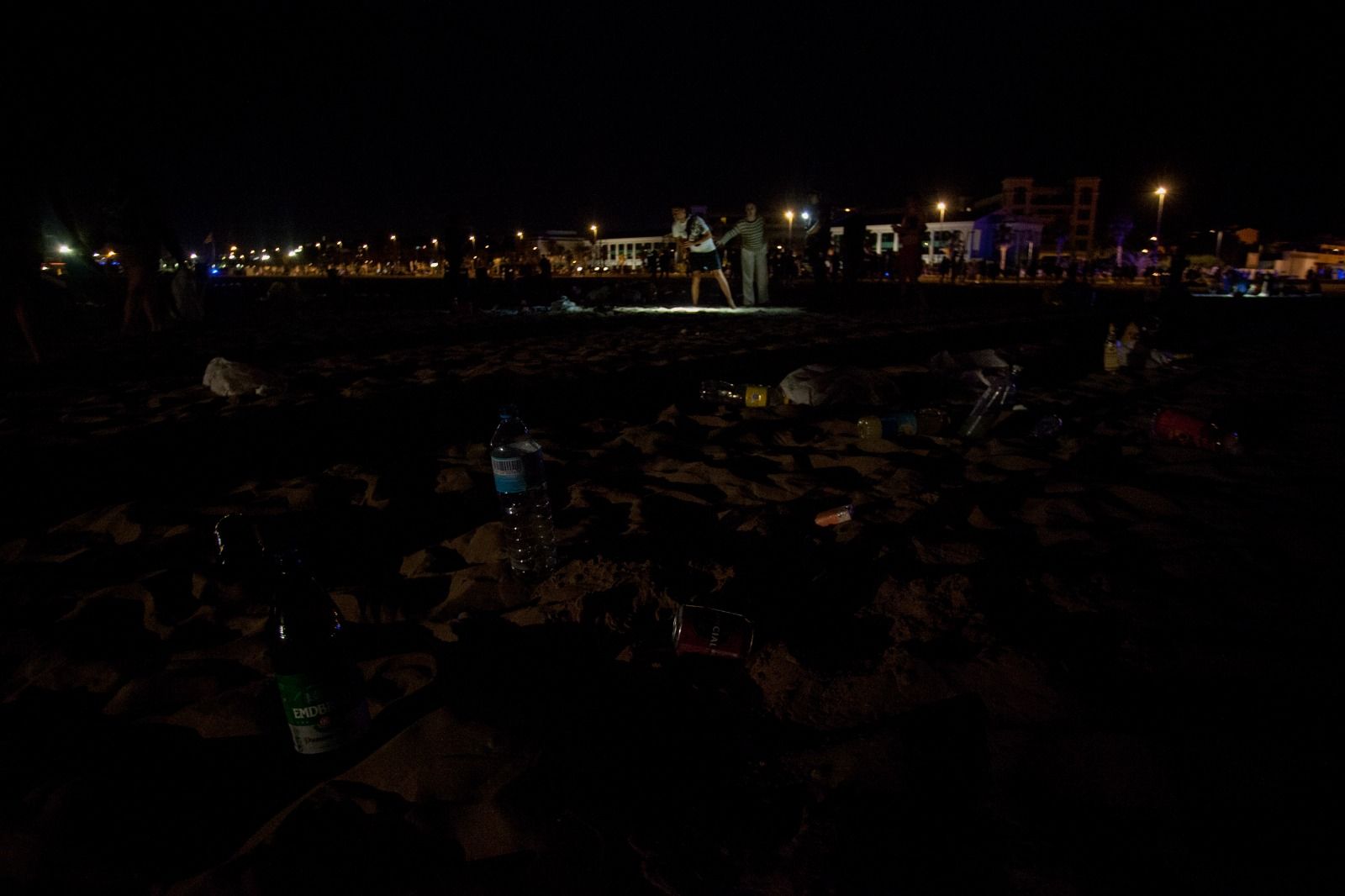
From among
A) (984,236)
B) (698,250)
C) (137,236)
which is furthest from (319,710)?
(984,236)

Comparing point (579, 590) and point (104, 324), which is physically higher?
point (104, 324)

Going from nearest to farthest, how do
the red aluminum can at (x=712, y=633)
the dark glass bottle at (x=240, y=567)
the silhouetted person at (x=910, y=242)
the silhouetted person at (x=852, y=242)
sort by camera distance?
the red aluminum can at (x=712, y=633)
the dark glass bottle at (x=240, y=567)
the silhouetted person at (x=910, y=242)
the silhouetted person at (x=852, y=242)

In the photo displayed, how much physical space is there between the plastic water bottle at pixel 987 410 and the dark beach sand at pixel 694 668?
143 mm

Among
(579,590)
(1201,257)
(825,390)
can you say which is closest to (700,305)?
(825,390)

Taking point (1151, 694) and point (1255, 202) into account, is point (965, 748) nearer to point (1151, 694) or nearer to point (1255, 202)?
point (1151, 694)

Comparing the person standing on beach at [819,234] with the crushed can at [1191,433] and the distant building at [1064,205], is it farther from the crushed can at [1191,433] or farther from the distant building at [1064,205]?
the distant building at [1064,205]

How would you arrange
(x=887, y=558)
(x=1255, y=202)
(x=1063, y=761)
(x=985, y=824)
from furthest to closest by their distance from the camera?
1. (x=1255, y=202)
2. (x=887, y=558)
3. (x=1063, y=761)
4. (x=985, y=824)

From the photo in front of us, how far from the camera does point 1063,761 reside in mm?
1588

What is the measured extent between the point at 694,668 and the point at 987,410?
342 cm

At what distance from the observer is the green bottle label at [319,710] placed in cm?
167

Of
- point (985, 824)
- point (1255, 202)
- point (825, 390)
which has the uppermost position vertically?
point (1255, 202)

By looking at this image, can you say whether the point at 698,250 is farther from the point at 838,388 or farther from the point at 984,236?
the point at 984,236

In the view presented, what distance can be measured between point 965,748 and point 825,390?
362 centimetres

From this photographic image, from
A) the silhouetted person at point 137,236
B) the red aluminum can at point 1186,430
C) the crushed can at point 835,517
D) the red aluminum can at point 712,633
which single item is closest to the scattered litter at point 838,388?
the red aluminum can at point 1186,430
